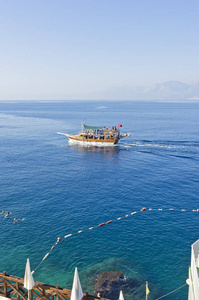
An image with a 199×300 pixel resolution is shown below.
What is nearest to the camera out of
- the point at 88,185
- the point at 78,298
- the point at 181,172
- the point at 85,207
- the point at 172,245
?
the point at 78,298

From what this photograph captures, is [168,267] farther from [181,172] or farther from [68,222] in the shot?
[181,172]

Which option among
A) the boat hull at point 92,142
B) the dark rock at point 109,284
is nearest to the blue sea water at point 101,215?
the dark rock at point 109,284

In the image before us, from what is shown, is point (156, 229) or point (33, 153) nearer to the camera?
point (156, 229)

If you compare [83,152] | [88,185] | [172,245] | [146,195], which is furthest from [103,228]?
[83,152]

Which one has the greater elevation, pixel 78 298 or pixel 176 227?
pixel 78 298

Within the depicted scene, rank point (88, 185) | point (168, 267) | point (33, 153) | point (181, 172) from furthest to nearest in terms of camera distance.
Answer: point (33, 153) < point (181, 172) < point (88, 185) < point (168, 267)

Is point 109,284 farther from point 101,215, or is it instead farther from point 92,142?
point 92,142
